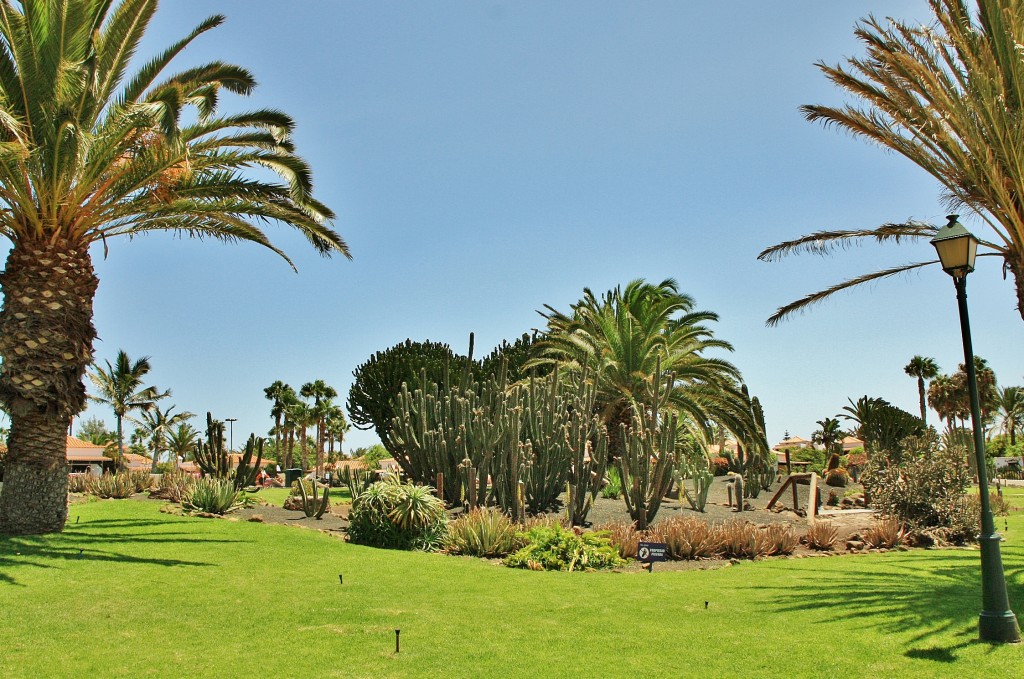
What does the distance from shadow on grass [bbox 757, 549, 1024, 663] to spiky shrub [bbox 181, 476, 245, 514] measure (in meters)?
11.9

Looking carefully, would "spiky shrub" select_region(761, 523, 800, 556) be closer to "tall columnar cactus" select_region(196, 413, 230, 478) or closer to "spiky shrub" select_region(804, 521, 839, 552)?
"spiky shrub" select_region(804, 521, 839, 552)

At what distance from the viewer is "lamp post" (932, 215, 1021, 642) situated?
7.09 m

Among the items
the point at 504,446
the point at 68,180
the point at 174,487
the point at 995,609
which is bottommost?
the point at 995,609

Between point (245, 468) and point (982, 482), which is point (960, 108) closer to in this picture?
point (982, 482)

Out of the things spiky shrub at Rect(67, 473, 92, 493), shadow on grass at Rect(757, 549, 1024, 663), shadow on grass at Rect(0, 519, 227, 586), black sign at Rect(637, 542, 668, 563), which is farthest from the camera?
spiky shrub at Rect(67, 473, 92, 493)

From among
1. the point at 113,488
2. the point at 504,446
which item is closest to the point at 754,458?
the point at 504,446

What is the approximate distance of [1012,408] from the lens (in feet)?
234

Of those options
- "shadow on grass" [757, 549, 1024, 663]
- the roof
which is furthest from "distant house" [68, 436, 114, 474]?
"shadow on grass" [757, 549, 1024, 663]

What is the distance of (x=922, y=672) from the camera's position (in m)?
6.41

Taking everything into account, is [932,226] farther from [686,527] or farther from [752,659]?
[752,659]

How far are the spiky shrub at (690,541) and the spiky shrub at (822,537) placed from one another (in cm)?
183

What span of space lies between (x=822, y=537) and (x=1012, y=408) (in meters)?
70.1

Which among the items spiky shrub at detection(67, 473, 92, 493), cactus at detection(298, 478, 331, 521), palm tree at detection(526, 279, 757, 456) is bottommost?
cactus at detection(298, 478, 331, 521)

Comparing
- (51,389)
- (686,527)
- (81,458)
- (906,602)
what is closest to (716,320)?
(686,527)
